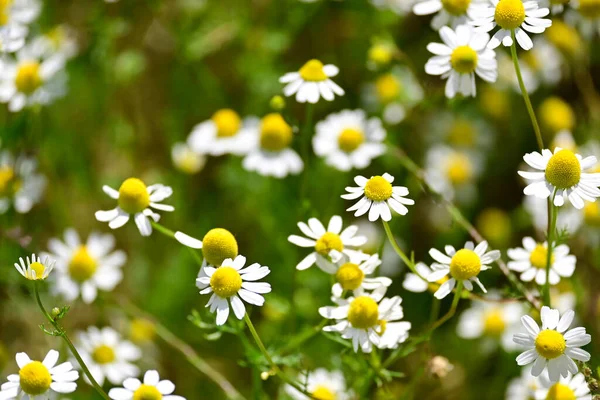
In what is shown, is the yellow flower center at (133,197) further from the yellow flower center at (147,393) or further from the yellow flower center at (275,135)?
the yellow flower center at (275,135)

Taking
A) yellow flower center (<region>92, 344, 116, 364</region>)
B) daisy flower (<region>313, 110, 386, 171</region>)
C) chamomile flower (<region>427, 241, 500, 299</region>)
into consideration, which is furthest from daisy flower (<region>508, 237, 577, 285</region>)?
yellow flower center (<region>92, 344, 116, 364</region>)

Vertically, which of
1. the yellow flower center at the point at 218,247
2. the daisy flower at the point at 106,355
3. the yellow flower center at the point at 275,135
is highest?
the yellow flower center at the point at 218,247

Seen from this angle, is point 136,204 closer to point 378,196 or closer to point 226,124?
point 378,196

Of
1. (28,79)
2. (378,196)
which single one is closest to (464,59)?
(378,196)

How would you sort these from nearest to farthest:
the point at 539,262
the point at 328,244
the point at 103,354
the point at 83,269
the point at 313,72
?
the point at 328,244 → the point at 539,262 → the point at 313,72 → the point at 103,354 → the point at 83,269

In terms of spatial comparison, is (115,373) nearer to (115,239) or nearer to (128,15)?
(115,239)

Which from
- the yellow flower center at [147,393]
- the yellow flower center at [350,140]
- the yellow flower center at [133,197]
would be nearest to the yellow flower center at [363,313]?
the yellow flower center at [147,393]

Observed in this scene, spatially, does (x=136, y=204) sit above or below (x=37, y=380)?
above
